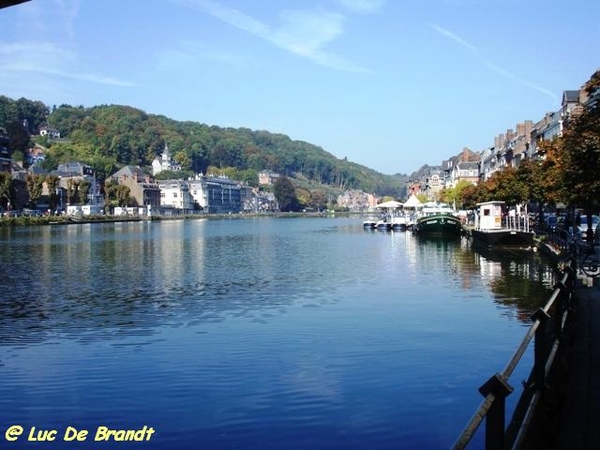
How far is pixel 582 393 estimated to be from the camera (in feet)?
31.1

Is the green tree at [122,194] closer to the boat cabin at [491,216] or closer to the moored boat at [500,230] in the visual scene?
the moored boat at [500,230]

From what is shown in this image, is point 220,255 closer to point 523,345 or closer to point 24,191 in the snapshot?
point 523,345

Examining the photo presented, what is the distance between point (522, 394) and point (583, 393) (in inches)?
55.2

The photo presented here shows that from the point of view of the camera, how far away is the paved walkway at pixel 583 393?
26.2 feet

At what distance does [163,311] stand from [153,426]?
12900 mm

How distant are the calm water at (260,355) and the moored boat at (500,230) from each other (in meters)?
21.0

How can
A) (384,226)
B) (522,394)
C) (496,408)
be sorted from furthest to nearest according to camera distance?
(384,226) → (522,394) → (496,408)

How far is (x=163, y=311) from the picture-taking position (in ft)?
81.1

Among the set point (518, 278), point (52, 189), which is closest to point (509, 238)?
point (518, 278)

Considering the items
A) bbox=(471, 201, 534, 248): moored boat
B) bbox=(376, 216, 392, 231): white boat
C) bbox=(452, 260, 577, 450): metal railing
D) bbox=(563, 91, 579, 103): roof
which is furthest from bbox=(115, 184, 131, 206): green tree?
bbox=(452, 260, 577, 450): metal railing

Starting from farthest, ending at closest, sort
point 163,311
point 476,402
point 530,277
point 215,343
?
point 530,277 → point 163,311 → point 215,343 → point 476,402

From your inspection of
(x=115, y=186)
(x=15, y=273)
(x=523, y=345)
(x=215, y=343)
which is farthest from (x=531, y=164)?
(x=115, y=186)

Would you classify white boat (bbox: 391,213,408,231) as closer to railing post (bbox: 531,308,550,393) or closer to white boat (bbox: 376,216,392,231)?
white boat (bbox: 376,216,392,231)

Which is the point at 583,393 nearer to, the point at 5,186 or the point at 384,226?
the point at 384,226
